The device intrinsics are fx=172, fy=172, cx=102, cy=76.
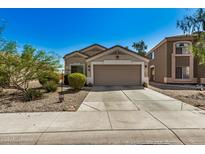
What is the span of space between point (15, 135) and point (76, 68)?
63.3ft

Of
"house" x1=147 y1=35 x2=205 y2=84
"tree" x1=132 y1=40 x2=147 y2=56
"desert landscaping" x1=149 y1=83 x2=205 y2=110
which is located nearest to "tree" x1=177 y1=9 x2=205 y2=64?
"desert landscaping" x1=149 y1=83 x2=205 y2=110

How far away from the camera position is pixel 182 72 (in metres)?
22.1

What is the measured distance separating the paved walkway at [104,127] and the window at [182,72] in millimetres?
16042

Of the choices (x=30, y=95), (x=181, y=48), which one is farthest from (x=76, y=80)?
(x=181, y=48)

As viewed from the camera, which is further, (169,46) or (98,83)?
(169,46)

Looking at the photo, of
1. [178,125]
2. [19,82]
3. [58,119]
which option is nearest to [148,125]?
[178,125]

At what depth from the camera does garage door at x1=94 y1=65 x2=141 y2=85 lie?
19.0 m

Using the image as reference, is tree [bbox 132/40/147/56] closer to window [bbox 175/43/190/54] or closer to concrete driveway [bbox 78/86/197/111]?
window [bbox 175/43/190/54]

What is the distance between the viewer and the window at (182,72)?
21909mm

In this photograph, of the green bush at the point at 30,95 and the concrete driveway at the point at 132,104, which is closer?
the concrete driveway at the point at 132,104

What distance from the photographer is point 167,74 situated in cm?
2247

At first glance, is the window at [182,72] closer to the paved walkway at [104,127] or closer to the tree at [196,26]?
the tree at [196,26]

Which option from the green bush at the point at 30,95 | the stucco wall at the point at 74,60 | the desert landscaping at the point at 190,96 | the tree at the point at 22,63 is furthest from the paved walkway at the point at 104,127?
the stucco wall at the point at 74,60

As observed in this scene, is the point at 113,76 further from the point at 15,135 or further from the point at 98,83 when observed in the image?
the point at 15,135
